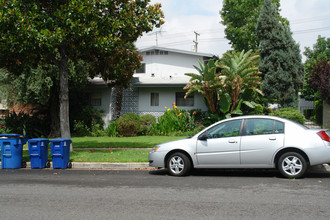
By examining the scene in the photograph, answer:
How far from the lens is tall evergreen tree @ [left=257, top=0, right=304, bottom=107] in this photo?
22.4 metres

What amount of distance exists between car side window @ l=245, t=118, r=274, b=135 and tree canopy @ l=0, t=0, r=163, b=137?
6.14 meters

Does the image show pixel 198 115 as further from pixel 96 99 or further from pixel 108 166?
pixel 108 166

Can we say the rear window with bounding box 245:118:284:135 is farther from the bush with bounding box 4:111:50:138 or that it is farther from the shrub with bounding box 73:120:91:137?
the bush with bounding box 4:111:50:138

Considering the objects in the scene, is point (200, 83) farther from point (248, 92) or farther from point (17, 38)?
point (17, 38)

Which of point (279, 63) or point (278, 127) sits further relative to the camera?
point (279, 63)

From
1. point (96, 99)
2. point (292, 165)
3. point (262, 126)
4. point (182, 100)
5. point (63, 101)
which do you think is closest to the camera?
point (292, 165)

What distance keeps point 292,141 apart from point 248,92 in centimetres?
1261

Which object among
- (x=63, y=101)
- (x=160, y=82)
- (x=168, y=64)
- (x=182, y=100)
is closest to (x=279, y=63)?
(x=182, y=100)

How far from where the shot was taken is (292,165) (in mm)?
8531

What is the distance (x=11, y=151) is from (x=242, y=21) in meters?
35.9

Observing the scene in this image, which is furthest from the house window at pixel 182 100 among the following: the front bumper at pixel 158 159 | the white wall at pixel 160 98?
the front bumper at pixel 158 159

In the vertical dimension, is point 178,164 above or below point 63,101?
below

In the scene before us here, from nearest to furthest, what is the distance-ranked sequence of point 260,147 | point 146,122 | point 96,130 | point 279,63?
point 260,147 < point 96,130 < point 146,122 < point 279,63

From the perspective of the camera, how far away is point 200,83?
20344 mm
